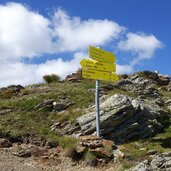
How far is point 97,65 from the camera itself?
18.8 metres

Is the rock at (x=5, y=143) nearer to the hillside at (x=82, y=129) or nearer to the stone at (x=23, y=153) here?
the hillside at (x=82, y=129)

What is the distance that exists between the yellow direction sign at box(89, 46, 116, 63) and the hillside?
2267mm

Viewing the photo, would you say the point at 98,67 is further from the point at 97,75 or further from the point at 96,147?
the point at 96,147

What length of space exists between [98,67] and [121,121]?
279 cm

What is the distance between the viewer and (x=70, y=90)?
85.9 feet

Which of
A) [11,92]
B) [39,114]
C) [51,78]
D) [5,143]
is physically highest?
[51,78]

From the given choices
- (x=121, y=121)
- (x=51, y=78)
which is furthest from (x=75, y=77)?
(x=121, y=121)

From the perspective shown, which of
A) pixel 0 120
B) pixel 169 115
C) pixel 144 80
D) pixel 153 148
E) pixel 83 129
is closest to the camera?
pixel 153 148

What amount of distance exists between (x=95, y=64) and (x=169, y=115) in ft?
22.6

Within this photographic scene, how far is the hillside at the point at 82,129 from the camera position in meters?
16.1

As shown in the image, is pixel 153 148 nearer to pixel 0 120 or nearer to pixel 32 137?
pixel 32 137

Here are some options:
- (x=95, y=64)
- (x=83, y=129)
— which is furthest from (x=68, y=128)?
(x=95, y=64)

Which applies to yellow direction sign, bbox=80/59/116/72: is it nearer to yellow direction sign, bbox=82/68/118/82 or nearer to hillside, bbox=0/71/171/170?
yellow direction sign, bbox=82/68/118/82

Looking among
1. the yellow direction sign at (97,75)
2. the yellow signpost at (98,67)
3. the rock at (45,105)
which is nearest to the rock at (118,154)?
the yellow signpost at (98,67)
